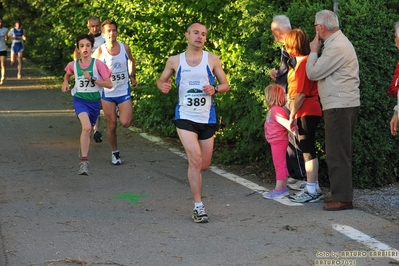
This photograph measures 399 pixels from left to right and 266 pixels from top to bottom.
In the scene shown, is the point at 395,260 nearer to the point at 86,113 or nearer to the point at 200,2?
the point at 86,113

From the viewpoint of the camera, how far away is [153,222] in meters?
8.19

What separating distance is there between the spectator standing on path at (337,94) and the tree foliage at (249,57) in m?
0.76

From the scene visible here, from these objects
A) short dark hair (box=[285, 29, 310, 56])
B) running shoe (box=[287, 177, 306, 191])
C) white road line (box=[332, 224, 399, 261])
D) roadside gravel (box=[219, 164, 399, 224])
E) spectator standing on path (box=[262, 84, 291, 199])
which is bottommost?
roadside gravel (box=[219, 164, 399, 224])

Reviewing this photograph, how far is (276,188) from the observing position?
9.30m

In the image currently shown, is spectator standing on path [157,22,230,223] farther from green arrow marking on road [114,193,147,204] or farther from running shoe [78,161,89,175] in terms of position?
running shoe [78,161,89,175]

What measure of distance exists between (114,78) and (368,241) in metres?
5.35

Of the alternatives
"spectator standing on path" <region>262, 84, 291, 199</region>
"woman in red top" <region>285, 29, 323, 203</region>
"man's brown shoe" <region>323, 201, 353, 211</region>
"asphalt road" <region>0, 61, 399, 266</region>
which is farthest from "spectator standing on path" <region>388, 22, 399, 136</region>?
"spectator standing on path" <region>262, 84, 291, 199</region>

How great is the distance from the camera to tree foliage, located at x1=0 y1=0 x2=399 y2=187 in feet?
31.1

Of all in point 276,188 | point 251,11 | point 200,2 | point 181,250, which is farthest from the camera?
point 200,2

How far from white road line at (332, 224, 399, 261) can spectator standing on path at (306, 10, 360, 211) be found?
0.81m

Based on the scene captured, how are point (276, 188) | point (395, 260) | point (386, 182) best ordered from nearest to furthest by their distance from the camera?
point (395, 260) < point (276, 188) < point (386, 182)

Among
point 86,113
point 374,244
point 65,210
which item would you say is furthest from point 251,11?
point 374,244

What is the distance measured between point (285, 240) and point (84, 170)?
3932 millimetres

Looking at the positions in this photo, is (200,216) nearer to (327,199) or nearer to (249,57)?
(327,199)
